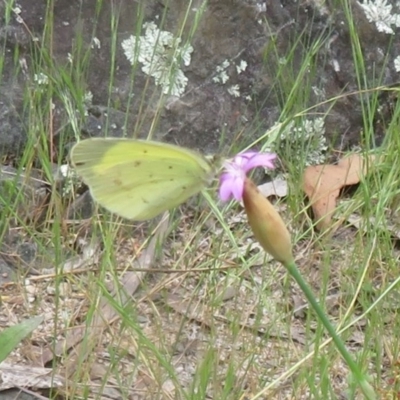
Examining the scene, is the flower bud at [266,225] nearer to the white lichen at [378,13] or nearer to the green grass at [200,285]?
the green grass at [200,285]

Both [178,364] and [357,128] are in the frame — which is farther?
[357,128]

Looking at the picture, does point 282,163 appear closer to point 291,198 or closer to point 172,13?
point 291,198

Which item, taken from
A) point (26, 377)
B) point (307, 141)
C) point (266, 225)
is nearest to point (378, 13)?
point (307, 141)

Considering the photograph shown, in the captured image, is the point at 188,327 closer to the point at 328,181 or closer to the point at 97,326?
the point at 97,326

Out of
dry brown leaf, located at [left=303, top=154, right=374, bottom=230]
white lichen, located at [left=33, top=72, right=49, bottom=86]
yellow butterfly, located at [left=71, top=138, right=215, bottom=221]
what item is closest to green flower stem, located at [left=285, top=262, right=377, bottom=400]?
yellow butterfly, located at [left=71, top=138, right=215, bottom=221]

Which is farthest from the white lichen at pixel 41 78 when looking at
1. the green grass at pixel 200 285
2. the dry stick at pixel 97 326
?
the dry stick at pixel 97 326

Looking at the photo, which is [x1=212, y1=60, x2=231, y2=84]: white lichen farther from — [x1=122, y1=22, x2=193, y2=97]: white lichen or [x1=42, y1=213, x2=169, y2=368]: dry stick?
[x1=42, y1=213, x2=169, y2=368]: dry stick

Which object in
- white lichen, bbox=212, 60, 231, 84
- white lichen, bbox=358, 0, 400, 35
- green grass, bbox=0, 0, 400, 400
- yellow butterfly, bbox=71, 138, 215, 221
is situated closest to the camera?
yellow butterfly, bbox=71, 138, 215, 221

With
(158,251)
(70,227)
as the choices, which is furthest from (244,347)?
(70,227)
